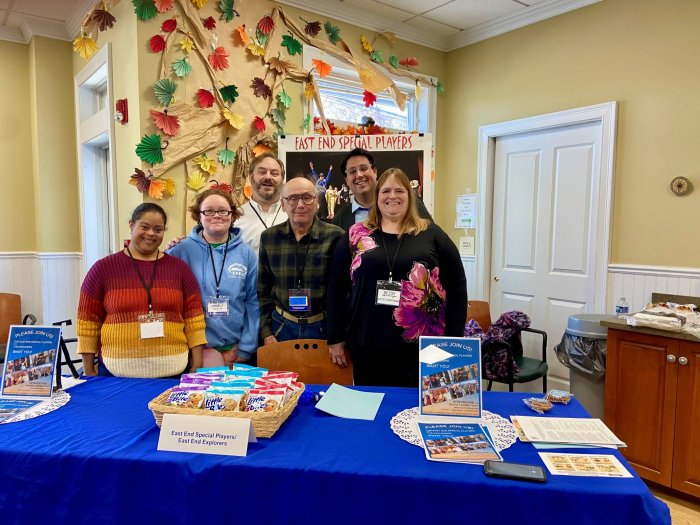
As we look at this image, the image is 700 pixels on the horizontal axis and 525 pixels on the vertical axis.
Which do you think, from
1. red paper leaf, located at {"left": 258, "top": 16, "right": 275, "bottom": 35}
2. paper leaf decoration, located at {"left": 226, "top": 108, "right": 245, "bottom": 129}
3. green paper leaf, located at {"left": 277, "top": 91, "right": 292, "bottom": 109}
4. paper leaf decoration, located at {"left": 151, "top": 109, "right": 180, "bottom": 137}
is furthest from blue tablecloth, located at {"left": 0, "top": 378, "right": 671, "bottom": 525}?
red paper leaf, located at {"left": 258, "top": 16, "right": 275, "bottom": 35}

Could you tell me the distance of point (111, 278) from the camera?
1.82 metres

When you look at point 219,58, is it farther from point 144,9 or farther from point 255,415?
point 255,415

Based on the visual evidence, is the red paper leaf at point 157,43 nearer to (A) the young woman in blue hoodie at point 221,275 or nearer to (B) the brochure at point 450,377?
(A) the young woman in blue hoodie at point 221,275

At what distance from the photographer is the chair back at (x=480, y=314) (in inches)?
131

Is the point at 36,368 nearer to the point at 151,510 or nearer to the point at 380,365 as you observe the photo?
the point at 151,510

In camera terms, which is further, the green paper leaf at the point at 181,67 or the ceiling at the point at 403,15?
the ceiling at the point at 403,15

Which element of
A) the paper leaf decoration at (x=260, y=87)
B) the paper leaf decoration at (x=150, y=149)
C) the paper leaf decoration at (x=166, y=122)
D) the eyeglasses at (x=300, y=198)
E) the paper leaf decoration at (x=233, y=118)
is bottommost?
the eyeglasses at (x=300, y=198)

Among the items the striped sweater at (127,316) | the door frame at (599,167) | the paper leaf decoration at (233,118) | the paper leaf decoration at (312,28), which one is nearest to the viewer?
the striped sweater at (127,316)

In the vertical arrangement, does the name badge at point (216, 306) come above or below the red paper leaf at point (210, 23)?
below

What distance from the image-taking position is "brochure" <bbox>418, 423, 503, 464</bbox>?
1.14 meters

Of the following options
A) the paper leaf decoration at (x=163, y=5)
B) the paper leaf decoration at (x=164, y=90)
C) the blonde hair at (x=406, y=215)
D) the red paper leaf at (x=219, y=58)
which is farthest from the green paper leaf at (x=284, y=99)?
the blonde hair at (x=406, y=215)

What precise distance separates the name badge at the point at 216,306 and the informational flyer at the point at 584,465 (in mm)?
1407

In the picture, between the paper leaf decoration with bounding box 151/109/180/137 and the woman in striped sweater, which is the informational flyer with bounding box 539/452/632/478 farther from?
the paper leaf decoration with bounding box 151/109/180/137

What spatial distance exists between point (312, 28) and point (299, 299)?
2.33 m
